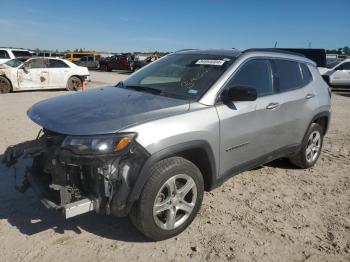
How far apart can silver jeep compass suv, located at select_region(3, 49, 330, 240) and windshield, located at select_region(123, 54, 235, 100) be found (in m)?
0.02

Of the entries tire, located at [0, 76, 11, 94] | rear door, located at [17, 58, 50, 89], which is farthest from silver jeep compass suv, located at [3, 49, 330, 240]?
tire, located at [0, 76, 11, 94]

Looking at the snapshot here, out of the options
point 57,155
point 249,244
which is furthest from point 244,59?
point 57,155

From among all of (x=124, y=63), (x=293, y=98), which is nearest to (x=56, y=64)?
(x=293, y=98)

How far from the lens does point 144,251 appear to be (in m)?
3.31

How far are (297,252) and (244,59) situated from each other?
6.91 feet

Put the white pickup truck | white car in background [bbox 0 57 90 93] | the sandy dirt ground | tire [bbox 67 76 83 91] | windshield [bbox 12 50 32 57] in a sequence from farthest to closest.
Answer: the white pickup truck → windshield [bbox 12 50 32 57] → tire [bbox 67 76 83 91] → white car in background [bbox 0 57 90 93] → the sandy dirt ground

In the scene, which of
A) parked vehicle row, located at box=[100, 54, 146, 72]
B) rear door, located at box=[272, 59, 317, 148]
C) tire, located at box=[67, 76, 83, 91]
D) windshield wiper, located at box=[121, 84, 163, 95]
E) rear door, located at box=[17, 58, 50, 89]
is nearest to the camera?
windshield wiper, located at box=[121, 84, 163, 95]

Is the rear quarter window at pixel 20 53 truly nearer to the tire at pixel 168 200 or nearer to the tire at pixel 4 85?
the tire at pixel 4 85

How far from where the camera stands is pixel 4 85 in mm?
13680

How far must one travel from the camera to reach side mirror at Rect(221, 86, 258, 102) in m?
3.70

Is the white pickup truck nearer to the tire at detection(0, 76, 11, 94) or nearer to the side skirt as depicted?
the tire at detection(0, 76, 11, 94)

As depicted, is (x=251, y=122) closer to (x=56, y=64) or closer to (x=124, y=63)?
(x=56, y=64)

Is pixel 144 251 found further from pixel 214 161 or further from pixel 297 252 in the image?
pixel 297 252

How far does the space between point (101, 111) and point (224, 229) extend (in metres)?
1.70
